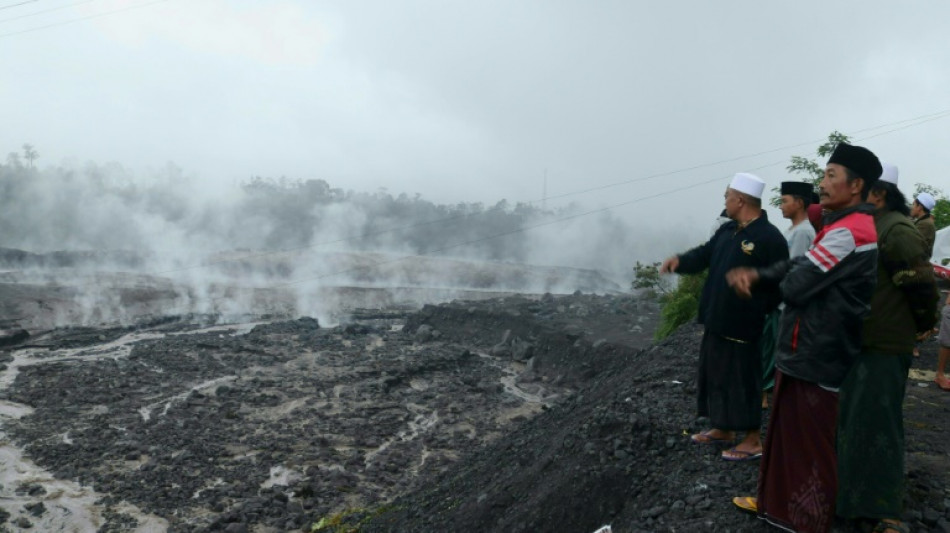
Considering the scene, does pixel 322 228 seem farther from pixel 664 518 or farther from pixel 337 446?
pixel 664 518

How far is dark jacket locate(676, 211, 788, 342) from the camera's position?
4.31m

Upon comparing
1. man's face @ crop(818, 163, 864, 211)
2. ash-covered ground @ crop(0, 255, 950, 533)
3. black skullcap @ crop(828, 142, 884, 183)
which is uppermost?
black skullcap @ crop(828, 142, 884, 183)

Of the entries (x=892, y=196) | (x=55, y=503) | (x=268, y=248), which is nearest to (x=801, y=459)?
(x=892, y=196)

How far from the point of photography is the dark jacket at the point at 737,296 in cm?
431

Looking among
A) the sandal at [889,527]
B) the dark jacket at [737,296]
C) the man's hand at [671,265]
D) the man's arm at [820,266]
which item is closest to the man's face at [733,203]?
the dark jacket at [737,296]

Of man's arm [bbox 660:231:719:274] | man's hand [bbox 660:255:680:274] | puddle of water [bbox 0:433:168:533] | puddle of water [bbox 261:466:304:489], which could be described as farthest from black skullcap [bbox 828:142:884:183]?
puddle of water [bbox 261:466:304:489]

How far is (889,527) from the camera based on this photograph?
331 cm

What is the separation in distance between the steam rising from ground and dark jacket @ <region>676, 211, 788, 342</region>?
2308cm

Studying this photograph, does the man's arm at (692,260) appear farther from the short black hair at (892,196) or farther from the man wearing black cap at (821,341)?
the man wearing black cap at (821,341)

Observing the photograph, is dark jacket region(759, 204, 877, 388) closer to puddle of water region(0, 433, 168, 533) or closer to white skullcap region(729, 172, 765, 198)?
white skullcap region(729, 172, 765, 198)

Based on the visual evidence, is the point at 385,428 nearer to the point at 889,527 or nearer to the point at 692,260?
the point at 692,260

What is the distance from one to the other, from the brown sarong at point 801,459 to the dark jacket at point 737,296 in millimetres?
912

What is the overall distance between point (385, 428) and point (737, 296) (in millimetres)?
9045

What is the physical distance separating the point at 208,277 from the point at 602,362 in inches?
844
